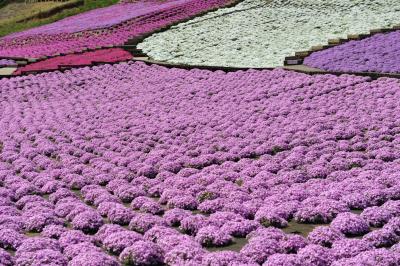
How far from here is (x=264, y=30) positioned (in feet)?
163

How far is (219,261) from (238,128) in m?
11.1

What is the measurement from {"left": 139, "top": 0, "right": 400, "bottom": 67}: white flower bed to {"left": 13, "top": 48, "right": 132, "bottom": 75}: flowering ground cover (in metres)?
2.29

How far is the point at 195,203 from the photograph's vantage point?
45.0 ft

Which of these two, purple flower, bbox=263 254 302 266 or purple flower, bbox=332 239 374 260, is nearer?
purple flower, bbox=263 254 302 266

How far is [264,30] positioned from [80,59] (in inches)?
657

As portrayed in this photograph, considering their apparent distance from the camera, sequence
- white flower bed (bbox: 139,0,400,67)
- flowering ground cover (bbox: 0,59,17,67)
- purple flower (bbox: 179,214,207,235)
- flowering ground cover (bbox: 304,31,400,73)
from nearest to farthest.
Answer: purple flower (bbox: 179,214,207,235) < flowering ground cover (bbox: 304,31,400,73) < white flower bed (bbox: 139,0,400,67) < flowering ground cover (bbox: 0,59,17,67)

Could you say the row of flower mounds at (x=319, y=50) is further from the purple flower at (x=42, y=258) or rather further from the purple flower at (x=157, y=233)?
the purple flower at (x=42, y=258)

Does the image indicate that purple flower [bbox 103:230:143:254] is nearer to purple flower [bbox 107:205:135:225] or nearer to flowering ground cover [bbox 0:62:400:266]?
flowering ground cover [bbox 0:62:400:266]

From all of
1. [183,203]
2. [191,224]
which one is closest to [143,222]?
[191,224]

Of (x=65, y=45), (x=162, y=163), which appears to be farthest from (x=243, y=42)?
(x=162, y=163)

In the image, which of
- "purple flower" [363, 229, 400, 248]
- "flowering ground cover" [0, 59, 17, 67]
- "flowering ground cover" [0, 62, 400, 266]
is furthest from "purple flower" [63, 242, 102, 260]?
"flowering ground cover" [0, 59, 17, 67]

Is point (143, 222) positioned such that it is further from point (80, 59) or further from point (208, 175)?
point (80, 59)

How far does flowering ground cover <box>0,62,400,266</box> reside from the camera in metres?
10.9

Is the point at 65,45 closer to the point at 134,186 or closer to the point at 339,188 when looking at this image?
the point at 134,186
